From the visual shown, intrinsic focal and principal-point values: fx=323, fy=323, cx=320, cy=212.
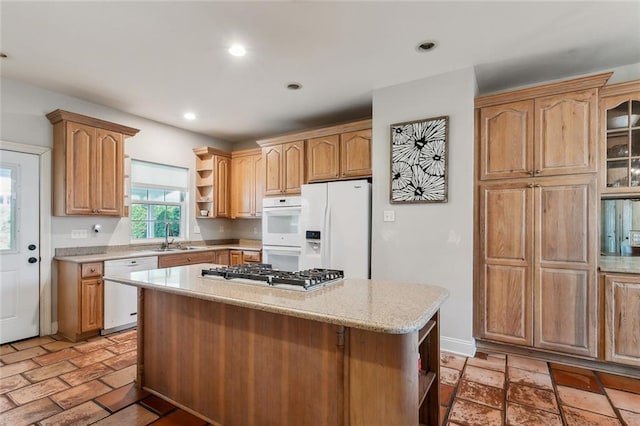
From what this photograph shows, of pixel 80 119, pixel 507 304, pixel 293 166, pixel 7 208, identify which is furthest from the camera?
pixel 293 166

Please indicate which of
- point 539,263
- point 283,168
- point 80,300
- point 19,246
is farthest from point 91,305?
point 539,263

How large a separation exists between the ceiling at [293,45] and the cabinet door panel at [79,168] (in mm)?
487

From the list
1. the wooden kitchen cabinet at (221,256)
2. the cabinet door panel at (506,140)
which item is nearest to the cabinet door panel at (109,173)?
the wooden kitchen cabinet at (221,256)

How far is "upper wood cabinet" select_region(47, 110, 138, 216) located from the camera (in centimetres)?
345

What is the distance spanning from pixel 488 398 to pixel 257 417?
162 centimetres

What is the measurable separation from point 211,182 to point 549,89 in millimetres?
4455

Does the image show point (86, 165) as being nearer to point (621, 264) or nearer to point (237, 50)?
point (237, 50)

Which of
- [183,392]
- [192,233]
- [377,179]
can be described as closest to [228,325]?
[183,392]

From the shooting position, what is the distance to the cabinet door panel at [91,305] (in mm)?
3309

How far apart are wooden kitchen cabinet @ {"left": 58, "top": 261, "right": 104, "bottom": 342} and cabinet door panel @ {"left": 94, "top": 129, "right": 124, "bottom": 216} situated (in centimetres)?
69

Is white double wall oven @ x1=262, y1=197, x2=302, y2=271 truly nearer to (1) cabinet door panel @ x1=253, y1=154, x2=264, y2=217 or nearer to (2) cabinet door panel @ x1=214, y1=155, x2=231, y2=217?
(1) cabinet door panel @ x1=253, y1=154, x2=264, y2=217

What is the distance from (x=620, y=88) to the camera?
2.68m

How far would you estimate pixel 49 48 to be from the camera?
2676 millimetres

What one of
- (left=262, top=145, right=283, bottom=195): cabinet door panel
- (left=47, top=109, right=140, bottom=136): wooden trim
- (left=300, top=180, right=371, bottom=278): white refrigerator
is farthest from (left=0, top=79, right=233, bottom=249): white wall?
(left=300, top=180, right=371, bottom=278): white refrigerator
